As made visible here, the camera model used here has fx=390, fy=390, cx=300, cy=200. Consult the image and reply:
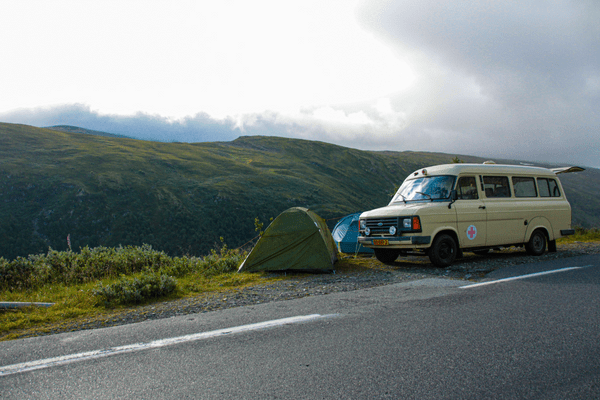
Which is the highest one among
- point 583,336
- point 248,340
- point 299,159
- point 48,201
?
point 299,159

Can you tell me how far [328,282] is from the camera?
25.8ft

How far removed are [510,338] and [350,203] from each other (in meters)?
125

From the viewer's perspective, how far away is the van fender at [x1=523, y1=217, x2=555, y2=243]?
10.6m

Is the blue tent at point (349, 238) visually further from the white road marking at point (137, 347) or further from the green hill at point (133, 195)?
the green hill at point (133, 195)

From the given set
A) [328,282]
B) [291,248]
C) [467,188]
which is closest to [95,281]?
[291,248]

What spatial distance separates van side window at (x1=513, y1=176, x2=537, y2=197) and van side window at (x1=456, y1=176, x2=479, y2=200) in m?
1.56

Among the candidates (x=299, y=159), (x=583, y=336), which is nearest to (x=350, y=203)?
(x=299, y=159)

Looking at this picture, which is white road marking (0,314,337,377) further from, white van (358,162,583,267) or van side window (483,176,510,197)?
van side window (483,176,510,197)

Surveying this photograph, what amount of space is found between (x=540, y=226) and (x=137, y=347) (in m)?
10.8

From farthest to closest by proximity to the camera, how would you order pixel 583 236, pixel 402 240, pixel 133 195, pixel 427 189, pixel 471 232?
pixel 133 195, pixel 583 236, pixel 427 189, pixel 471 232, pixel 402 240

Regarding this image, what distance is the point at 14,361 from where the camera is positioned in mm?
3791

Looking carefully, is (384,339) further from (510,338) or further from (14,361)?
(14,361)

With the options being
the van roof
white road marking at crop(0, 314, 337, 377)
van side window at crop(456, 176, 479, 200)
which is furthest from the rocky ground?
the van roof

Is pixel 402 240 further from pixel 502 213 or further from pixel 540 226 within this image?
pixel 540 226
